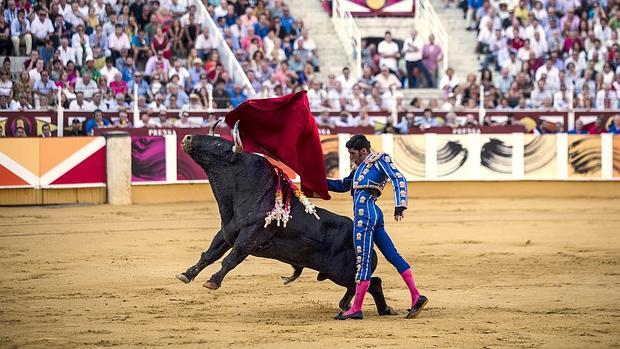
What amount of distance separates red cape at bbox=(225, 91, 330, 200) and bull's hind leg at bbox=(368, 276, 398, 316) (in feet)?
2.67

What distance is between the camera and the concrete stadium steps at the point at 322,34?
2528cm

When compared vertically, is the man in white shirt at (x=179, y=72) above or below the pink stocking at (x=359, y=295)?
above

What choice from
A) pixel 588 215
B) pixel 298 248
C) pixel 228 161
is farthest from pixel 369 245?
pixel 588 215

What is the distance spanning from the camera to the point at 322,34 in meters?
26.0

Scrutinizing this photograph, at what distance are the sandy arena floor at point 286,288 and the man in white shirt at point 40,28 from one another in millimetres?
4194

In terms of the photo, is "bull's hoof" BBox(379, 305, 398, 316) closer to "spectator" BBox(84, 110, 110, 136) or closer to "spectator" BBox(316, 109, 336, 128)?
"spectator" BBox(84, 110, 110, 136)

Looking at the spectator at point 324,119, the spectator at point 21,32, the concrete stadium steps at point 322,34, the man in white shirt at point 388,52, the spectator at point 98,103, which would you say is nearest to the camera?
the spectator at point 98,103

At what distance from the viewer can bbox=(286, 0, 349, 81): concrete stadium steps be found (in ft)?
82.9

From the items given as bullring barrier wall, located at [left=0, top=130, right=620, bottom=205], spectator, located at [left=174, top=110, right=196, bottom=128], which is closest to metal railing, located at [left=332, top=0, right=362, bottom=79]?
bullring barrier wall, located at [left=0, top=130, right=620, bottom=205]

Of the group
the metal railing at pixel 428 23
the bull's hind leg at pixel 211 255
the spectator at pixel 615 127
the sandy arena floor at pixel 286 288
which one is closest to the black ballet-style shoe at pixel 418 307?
the sandy arena floor at pixel 286 288

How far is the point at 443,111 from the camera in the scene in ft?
73.3

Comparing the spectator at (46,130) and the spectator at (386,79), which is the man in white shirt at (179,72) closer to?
the spectator at (46,130)

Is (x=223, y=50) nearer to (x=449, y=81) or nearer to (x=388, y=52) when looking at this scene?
(x=388, y=52)

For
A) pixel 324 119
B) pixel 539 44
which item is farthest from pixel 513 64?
pixel 324 119
